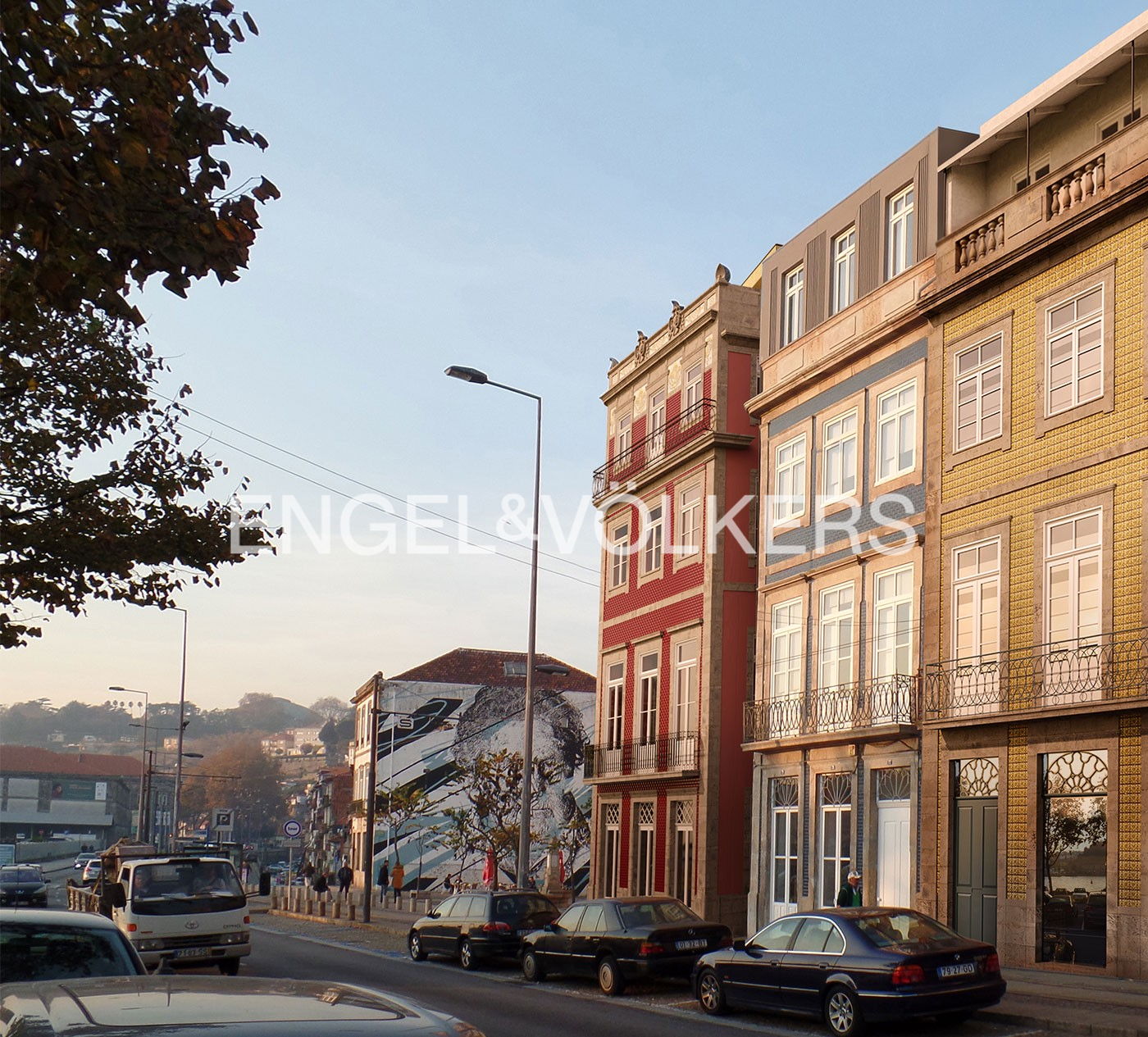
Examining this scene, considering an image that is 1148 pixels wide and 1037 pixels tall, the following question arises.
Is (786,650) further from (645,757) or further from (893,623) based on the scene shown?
(645,757)

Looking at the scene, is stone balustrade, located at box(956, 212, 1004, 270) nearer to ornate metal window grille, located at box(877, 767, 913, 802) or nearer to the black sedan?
ornate metal window grille, located at box(877, 767, 913, 802)

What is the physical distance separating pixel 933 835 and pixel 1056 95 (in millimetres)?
12744

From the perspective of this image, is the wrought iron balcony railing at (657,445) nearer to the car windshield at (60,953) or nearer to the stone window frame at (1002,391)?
the stone window frame at (1002,391)

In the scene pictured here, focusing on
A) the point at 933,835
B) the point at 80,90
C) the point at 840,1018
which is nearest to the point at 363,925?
the point at 933,835

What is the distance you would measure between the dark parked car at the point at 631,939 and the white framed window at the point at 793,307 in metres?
14.7

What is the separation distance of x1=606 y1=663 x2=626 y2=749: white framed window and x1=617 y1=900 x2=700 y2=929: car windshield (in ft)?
60.9

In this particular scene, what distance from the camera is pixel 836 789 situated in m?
30.1


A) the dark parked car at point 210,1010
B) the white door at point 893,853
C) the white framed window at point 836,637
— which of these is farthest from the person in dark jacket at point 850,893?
the dark parked car at point 210,1010

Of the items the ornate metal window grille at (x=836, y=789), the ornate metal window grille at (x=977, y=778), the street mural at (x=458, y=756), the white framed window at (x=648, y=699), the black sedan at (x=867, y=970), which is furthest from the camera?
the street mural at (x=458, y=756)

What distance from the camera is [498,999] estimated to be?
70.7 ft

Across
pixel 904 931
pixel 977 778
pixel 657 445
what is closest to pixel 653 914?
pixel 977 778

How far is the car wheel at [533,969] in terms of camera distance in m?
25.2

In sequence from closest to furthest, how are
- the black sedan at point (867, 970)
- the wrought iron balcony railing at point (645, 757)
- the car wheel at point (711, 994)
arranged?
the black sedan at point (867, 970) → the car wheel at point (711, 994) → the wrought iron balcony railing at point (645, 757)

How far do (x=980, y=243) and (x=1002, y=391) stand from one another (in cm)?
273
